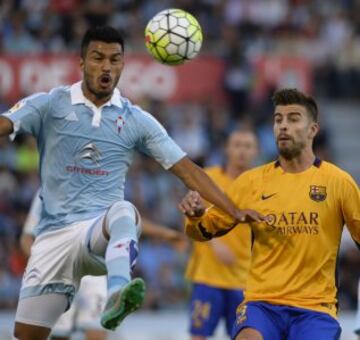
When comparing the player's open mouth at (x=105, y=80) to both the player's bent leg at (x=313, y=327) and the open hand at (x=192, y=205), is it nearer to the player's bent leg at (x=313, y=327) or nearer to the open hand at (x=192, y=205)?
the open hand at (x=192, y=205)

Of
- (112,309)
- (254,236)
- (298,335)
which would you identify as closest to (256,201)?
(254,236)

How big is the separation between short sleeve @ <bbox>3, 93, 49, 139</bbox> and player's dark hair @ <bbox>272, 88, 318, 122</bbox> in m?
1.48

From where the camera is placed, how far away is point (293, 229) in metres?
7.31

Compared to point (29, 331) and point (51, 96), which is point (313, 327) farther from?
point (51, 96)

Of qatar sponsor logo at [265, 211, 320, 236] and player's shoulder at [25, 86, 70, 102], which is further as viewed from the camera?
player's shoulder at [25, 86, 70, 102]

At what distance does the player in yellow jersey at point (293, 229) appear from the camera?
7.20 m

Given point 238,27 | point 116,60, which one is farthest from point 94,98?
point 238,27

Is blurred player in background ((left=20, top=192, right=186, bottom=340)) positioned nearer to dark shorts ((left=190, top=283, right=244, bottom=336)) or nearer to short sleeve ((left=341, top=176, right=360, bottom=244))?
dark shorts ((left=190, top=283, right=244, bottom=336))

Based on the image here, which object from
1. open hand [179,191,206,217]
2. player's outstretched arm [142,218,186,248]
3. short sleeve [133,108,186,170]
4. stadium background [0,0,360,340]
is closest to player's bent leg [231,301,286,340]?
open hand [179,191,206,217]

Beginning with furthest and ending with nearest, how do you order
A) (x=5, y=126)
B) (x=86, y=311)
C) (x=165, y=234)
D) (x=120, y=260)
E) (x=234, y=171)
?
(x=234, y=171) < (x=86, y=311) < (x=165, y=234) < (x=5, y=126) < (x=120, y=260)

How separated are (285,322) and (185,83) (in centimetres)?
1064

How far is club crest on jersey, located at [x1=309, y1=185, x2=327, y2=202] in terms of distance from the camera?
289 inches

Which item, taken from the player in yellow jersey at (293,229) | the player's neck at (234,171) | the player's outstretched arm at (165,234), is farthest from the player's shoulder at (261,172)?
the player's neck at (234,171)

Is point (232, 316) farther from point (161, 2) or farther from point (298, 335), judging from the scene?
point (161, 2)
